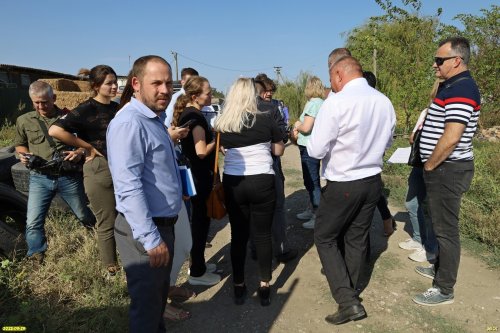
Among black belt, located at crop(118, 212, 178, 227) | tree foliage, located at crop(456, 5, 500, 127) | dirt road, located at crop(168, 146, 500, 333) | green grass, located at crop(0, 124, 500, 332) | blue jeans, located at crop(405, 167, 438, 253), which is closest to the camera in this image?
black belt, located at crop(118, 212, 178, 227)

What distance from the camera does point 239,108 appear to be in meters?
2.78

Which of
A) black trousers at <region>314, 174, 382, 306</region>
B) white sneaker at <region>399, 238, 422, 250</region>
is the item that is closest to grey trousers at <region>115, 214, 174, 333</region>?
black trousers at <region>314, 174, 382, 306</region>

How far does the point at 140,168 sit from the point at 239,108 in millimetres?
1177

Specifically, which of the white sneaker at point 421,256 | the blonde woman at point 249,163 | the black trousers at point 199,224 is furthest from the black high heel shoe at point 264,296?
the white sneaker at point 421,256

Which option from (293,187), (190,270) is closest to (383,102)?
(190,270)

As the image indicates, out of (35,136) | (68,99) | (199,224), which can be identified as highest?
(68,99)

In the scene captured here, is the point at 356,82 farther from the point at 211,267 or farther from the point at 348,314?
the point at 211,267

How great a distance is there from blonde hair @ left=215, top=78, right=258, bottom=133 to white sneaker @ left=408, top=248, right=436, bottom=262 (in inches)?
93.5

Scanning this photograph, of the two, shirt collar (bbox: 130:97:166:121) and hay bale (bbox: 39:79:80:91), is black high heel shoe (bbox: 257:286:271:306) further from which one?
hay bale (bbox: 39:79:80:91)

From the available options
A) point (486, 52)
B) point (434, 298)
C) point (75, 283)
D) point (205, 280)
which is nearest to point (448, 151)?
point (434, 298)

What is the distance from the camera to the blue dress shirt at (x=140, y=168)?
177 cm

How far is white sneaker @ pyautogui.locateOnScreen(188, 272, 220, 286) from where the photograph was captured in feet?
11.2

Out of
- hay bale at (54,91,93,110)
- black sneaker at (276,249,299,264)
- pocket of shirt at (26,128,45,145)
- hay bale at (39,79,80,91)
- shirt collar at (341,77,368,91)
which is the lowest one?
black sneaker at (276,249,299,264)

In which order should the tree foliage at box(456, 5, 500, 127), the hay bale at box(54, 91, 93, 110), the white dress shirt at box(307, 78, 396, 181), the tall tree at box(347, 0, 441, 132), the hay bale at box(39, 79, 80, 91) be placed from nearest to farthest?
Answer: the white dress shirt at box(307, 78, 396, 181) < the tall tree at box(347, 0, 441, 132) < the tree foliage at box(456, 5, 500, 127) < the hay bale at box(54, 91, 93, 110) < the hay bale at box(39, 79, 80, 91)
